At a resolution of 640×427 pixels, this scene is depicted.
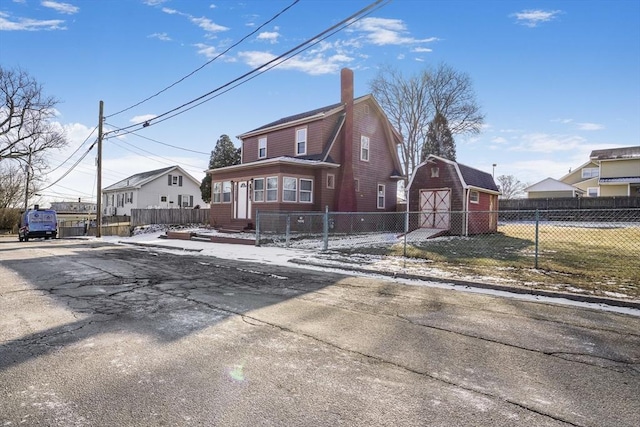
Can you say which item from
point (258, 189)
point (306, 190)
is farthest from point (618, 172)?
point (258, 189)

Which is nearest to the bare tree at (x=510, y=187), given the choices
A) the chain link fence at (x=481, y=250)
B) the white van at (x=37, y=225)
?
the chain link fence at (x=481, y=250)

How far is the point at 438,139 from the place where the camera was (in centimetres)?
3897

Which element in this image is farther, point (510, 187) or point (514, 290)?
point (510, 187)

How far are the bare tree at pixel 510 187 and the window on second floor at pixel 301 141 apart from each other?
58881mm

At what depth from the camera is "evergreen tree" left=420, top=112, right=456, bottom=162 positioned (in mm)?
38969

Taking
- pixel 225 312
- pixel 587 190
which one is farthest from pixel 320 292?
pixel 587 190

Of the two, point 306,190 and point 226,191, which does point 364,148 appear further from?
point 226,191

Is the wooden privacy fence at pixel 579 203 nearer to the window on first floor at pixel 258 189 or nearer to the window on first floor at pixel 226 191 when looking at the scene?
the window on first floor at pixel 258 189

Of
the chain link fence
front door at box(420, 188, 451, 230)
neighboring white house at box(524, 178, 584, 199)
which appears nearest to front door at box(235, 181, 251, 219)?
the chain link fence

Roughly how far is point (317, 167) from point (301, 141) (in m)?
2.85

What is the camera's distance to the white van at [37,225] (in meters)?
25.1

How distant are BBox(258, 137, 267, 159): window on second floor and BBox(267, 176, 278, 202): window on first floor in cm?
529

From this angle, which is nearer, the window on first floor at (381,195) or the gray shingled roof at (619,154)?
the window on first floor at (381,195)

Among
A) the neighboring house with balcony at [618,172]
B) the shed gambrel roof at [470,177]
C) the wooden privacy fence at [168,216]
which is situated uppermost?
the neighboring house with balcony at [618,172]
